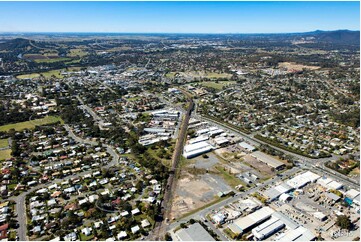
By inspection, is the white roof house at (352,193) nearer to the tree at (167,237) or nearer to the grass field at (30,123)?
the tree at (167,237)

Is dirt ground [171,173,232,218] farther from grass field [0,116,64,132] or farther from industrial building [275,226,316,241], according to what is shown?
grass field [0,116,64,132]

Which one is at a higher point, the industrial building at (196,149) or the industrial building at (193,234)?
the industrial building at (196,149)

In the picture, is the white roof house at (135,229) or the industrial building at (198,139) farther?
the industrial building at (198,139)

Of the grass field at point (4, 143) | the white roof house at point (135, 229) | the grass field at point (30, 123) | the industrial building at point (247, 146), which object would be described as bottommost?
the white roof house at point (135, 229)

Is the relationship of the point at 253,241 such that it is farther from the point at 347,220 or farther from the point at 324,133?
the point at 324,133

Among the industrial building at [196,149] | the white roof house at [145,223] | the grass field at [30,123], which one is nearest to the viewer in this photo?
the white roof house at [145,223]

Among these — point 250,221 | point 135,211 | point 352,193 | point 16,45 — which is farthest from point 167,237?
point 16,45

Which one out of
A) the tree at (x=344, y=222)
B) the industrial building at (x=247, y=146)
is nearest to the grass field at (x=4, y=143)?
the industrial building at (x=247, y=146)

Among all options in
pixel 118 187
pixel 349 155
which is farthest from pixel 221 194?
pixel 349 155
